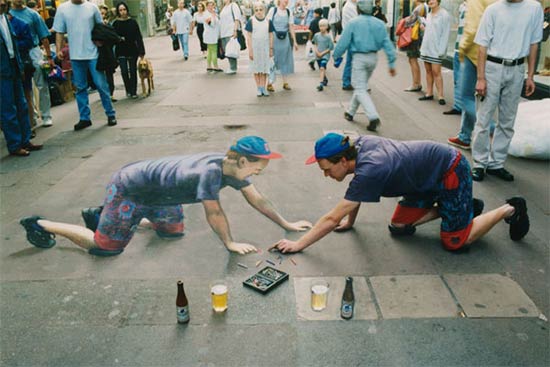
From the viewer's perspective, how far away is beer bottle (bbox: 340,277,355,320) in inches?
121

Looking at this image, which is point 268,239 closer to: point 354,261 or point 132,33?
point 354,261

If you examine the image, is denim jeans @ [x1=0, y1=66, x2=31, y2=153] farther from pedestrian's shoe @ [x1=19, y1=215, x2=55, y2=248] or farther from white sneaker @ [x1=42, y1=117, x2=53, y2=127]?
pedestrian's shoe @ [x1=19, y1=215, x2=55, y2=248]

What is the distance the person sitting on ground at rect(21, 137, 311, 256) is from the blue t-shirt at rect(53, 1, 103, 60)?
431cm

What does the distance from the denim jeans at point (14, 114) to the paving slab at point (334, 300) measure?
4881 millimetres

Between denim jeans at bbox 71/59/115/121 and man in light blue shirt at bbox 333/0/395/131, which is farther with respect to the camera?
denim jeans at bbox 71/59/115/121

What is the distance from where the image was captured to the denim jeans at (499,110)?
5.14 m

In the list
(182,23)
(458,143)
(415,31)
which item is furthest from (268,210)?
(182,23)

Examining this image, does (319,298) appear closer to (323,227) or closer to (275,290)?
(275,290)

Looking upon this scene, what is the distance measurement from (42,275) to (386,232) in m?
2.77

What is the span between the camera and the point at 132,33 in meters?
9.90

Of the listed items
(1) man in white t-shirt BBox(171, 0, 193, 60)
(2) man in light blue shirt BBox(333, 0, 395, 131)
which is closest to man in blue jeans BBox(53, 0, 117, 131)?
(2) man in light blue shirt BBox(333, 0, 395, 131)

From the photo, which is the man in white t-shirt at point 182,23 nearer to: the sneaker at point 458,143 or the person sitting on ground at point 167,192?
the sneaker at point 458,143

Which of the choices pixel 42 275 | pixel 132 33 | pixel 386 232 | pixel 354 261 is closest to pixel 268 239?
pixel 354 261

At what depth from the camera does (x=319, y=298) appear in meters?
3.19
